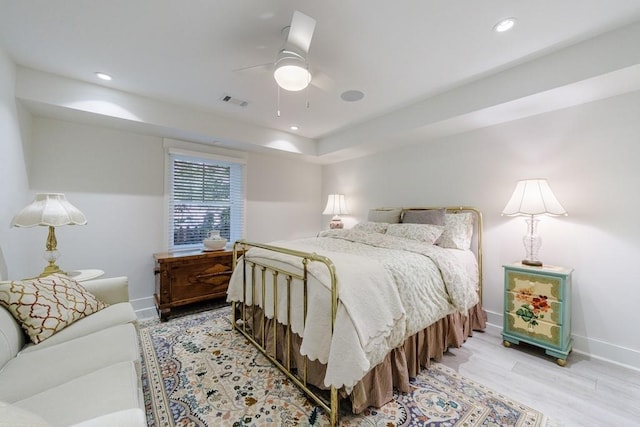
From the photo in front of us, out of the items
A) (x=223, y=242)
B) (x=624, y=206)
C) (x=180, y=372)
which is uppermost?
(x=624, y=206)

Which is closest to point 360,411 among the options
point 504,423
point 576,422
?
point 504,423

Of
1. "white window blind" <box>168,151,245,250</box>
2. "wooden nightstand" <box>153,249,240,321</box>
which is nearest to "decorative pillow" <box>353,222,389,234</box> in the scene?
"wooden nightstand" <box>153,249,240,321</box>

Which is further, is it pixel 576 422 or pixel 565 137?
pixel 565 137

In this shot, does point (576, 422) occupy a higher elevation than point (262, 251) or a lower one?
lower

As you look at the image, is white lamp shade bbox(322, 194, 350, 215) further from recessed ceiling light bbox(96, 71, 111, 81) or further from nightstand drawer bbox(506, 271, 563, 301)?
recessed ceiling light bbox(96, 71, 111, 81)

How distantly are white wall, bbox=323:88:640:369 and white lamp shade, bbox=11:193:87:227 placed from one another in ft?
12.7

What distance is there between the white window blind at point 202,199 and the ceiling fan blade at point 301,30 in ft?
8.36

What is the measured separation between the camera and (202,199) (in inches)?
148

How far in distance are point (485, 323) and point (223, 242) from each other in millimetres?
3333

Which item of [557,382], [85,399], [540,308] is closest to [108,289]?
[85,399]

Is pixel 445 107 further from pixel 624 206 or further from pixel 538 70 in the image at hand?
pixel 624 206

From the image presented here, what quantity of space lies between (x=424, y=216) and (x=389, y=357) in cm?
190

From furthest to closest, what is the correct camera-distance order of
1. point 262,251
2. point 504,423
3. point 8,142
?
point 262,251, point 8,142, point 504,423

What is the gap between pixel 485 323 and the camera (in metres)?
2.78
